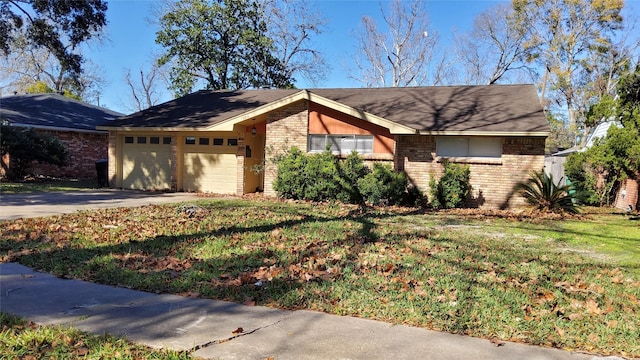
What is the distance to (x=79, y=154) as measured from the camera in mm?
23641

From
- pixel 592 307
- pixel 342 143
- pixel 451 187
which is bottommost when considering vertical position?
pixel 592 307

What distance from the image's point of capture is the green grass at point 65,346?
340 cm

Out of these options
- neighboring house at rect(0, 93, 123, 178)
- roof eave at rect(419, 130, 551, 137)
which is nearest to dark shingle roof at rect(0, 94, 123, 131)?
neighboring house at rect(0, 93, 123, 178)

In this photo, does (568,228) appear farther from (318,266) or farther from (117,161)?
(117,161)

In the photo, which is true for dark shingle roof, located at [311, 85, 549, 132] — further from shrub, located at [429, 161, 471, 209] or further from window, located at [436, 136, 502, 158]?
shrub, located at [429, 161, 471, 209]

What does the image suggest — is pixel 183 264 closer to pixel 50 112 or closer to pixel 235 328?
pixel 235 328

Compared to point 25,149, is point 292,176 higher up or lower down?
lower down

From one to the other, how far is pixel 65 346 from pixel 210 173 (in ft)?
45.7

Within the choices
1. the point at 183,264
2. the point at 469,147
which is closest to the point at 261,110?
the point at 469,147

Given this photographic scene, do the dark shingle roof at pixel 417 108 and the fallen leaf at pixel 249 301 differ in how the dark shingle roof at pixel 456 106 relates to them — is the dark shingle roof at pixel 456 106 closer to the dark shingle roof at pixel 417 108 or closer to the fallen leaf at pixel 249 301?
the dark shingle roof at pixel 417 108

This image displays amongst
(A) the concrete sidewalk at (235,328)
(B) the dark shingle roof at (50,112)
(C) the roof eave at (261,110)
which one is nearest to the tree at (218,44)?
(B) the dark shingle roof at (50,112)

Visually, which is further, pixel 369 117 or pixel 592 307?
pixel 369 117

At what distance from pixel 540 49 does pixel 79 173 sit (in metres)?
33.7

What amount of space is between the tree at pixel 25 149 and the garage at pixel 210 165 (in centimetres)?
734
